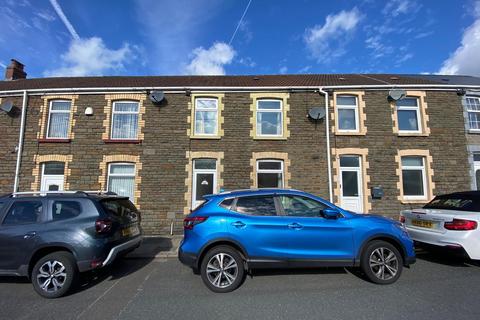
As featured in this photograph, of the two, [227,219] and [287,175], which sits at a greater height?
[287,175]

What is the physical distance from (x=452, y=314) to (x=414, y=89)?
9.75 m

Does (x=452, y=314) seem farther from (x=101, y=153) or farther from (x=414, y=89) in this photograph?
(x=101, y=153)

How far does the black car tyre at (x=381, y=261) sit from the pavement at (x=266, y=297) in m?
0.17

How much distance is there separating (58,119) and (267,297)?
11.1 meters

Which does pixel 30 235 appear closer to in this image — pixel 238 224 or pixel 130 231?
pixel 130 231

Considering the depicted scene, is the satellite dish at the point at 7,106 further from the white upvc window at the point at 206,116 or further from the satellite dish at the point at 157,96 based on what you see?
the white upvc window at the point at 206,116

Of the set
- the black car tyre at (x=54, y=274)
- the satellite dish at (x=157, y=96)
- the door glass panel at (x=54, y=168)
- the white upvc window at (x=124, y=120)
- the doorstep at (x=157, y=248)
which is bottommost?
the doorstep at (x=157, y=248)

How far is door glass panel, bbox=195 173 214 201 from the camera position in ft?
33.0

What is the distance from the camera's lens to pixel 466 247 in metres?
5.00

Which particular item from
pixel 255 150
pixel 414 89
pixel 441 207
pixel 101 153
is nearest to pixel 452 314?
pixel 441 207

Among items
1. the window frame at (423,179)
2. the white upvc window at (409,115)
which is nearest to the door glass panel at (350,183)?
the window frame at (423,179)

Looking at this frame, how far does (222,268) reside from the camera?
4.44 metres

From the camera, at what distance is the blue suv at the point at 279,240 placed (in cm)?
445

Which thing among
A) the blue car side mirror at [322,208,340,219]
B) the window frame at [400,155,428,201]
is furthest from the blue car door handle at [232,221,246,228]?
the window frame at [400,155,428,201]
